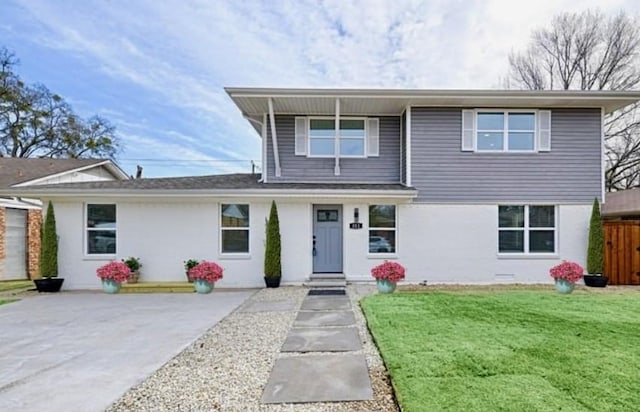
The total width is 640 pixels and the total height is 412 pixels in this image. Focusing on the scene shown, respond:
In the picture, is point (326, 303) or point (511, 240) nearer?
point (326, 303)

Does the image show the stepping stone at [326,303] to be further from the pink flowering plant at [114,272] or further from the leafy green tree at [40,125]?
the leafy green tree at [40,125]

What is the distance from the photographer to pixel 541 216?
11500 millimetres

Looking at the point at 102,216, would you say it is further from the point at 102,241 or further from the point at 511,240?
the point at 511,240

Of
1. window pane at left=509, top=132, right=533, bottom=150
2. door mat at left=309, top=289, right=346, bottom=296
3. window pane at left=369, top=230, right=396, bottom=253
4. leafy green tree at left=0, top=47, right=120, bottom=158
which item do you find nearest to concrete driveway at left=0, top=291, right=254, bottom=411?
door mat at left=309, top=289, right=346, bottom=296

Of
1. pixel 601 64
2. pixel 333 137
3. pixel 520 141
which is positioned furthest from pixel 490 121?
pixel 601 64

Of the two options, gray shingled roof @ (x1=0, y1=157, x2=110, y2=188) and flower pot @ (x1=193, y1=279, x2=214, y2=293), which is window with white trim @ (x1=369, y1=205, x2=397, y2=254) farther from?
gray shingled roof @ (x1=0, y1=157, x2=110, y2=188)

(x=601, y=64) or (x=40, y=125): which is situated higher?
(x=601, y=64)

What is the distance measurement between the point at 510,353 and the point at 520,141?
8465mm

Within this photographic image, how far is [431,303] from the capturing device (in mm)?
7949

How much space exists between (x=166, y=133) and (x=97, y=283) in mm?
24896

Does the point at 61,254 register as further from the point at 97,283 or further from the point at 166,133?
the point at 166,133

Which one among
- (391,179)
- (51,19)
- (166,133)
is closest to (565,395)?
(391,179)

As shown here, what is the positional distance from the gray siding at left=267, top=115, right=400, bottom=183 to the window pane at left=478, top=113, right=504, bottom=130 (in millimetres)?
2377

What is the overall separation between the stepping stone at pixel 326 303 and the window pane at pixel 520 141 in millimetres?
6727
